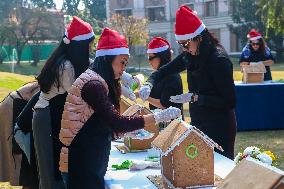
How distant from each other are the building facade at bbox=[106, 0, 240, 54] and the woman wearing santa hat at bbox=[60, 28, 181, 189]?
121 feet

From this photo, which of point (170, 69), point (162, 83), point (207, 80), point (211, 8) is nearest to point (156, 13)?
point (211, 8)

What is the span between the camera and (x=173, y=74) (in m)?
3.49

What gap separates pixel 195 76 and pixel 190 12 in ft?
1.22

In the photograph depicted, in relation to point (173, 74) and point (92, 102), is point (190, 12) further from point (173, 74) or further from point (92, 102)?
point (92, 102)

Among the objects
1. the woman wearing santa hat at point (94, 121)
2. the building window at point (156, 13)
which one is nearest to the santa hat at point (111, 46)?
the woman wearing santa hat at point (94, 121)

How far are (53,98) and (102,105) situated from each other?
81cm

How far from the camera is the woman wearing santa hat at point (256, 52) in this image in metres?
6.71

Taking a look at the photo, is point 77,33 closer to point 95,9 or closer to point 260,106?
point 260,106

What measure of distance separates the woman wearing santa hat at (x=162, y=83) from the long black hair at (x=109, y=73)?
1189 millimetres

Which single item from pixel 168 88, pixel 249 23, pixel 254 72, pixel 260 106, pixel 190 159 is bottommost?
pixel 260 106

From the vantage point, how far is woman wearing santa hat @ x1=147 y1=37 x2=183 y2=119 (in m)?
3.56

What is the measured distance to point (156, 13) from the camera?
44844mm

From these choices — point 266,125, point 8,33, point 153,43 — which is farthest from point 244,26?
point 153,43

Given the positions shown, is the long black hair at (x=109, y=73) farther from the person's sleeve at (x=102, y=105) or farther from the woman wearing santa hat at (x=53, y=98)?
the woman wearing santa hat at (x=53, y=98)
